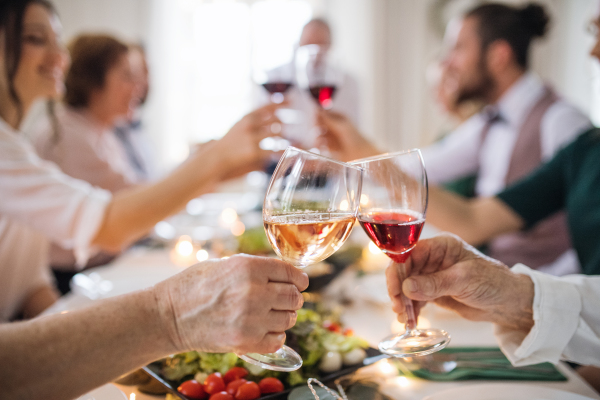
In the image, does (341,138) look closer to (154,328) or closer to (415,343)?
(415,343)

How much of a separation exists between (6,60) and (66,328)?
1.31m

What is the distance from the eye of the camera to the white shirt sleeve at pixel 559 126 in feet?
6.83

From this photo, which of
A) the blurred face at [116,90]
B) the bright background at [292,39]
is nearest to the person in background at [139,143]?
the blurred face at [116,90]

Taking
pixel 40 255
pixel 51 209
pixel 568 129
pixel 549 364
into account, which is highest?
pixel 568 129

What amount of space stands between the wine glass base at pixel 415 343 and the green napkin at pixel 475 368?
0.23ft

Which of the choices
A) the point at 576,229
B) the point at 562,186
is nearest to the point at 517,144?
the point at 562,186

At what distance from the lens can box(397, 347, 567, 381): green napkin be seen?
0.79m

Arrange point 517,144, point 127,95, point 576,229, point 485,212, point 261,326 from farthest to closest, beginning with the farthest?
point 127,95
point 517,144
point 485,212
point 576,229
point 261,326

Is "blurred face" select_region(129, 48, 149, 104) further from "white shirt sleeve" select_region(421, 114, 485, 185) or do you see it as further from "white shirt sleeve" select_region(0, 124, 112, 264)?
"white shirt sleeve" select_region(421, 114, 485, 185)

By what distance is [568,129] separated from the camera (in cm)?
209

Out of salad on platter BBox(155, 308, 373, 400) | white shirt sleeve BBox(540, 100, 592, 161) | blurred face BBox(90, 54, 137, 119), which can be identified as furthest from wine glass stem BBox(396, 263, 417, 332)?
blurred face BBox(90, 54, 137, 119)

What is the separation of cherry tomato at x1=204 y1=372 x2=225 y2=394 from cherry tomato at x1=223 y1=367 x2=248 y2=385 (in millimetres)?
23

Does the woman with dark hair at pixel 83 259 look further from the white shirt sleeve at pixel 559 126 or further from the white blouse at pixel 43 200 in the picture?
the white shirt sleeve at pixel 559 126

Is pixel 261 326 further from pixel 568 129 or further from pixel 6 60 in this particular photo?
pixel 568 129
